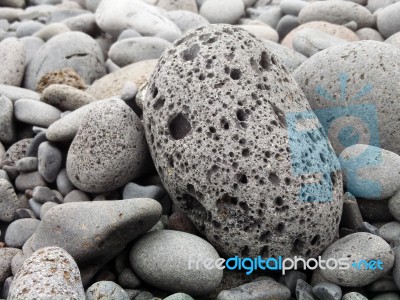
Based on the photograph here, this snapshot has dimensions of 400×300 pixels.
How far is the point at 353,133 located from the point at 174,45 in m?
1.44

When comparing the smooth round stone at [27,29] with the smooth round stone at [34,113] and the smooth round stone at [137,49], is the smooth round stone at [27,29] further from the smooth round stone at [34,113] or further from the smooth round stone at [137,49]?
the smooth round stone at [34,113]

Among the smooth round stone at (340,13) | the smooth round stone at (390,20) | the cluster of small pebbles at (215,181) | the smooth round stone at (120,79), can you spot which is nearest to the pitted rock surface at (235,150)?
the cluster of small pebbles at (215,181)

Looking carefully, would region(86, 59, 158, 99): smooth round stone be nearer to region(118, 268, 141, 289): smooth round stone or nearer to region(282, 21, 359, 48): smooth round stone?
region(282, 21, 359, 48): smooth round stone

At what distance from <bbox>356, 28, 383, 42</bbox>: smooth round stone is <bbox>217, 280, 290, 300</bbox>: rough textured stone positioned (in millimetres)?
3920

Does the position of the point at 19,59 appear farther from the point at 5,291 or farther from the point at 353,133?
the point at 353,133

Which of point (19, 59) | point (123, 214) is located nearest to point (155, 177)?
point (123, 214)

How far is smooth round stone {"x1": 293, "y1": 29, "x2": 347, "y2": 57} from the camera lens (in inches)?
215

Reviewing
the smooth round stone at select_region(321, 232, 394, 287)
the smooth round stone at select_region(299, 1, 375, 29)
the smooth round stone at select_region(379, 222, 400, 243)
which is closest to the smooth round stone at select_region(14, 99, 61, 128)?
the smooth round stone at select_region(321, 232, 394, 287)

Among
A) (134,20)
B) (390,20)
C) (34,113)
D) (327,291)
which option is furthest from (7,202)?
(390,20)

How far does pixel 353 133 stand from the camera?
13.3 feet

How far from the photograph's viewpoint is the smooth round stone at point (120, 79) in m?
5.29

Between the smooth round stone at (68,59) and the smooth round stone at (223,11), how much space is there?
209 cm

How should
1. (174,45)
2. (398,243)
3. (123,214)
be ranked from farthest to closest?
(174,45) < (398,243) < (123,214)

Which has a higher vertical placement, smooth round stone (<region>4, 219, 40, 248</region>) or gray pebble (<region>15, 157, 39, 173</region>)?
gray pebble (<region>15, 157, 39, 173</region>)
